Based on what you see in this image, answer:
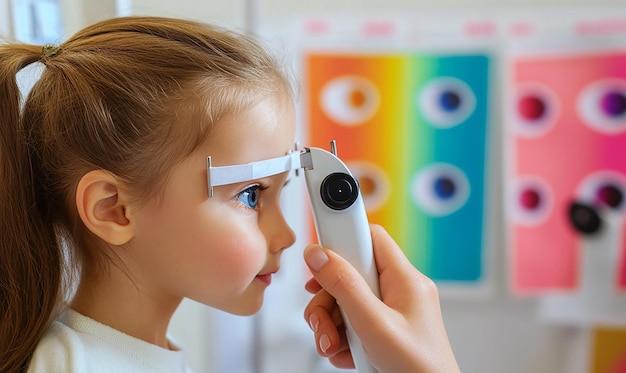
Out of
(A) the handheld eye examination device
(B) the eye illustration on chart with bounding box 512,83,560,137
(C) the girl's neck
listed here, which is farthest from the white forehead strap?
(B) the eye illustration on chart with bounding box 512,83,560,137

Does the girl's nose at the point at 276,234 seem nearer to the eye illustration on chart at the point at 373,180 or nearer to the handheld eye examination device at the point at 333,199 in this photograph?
the handheld eye examination device at the point at 333,199

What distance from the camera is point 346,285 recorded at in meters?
0.60

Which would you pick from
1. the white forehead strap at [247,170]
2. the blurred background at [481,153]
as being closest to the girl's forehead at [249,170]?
the white forehead strap at [247,170]

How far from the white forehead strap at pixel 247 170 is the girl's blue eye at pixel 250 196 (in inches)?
0.9

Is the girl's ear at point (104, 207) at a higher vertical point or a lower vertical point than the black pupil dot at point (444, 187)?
higher

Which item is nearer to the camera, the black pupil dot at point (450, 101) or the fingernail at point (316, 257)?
the fingernail at point (316, 257)

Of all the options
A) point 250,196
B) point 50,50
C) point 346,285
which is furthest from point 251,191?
point 50,50

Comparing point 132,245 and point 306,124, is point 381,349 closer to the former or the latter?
point 132,245

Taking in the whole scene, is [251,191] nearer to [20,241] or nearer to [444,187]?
[20,241]

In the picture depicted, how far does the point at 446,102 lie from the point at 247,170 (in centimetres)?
71

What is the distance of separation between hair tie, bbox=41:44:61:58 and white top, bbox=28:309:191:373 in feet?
0.80

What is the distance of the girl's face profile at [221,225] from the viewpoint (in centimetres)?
61

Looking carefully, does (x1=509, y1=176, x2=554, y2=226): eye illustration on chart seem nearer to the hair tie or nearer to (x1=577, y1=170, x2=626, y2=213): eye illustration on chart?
(x1=577, y1=170, x2=626, y2=213): eye illustration on chart

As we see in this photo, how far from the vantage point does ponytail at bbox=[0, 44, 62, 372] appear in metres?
0.62
